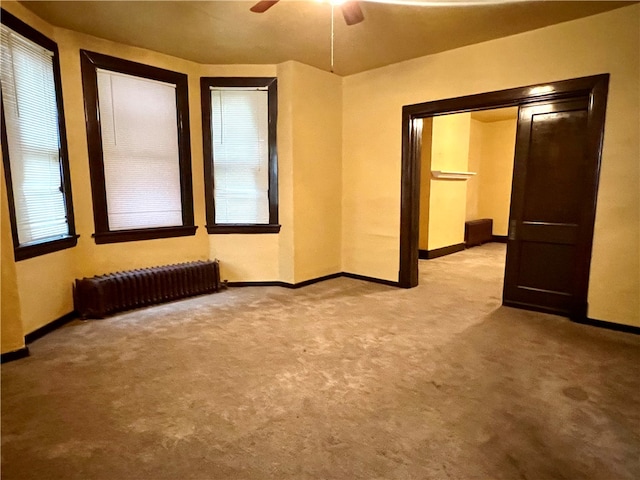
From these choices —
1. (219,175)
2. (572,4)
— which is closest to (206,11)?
(219,175)

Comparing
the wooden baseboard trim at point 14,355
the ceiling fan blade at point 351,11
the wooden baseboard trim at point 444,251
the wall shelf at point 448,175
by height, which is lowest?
the wooden baseboard trim at point 14,355

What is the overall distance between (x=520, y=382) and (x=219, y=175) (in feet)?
13.1

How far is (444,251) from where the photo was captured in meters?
7.34

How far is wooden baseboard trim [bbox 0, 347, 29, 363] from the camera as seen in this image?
2.84 metres

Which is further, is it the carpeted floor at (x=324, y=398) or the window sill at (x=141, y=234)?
the window sill at (x=141, y=234)

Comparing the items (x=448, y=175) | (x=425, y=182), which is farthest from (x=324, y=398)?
(x=448, y=175)

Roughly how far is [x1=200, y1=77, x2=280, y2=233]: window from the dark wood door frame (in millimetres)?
1679

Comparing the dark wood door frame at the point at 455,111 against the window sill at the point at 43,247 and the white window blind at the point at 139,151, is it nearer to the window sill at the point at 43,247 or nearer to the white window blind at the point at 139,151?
the white window blind at the point at 139,151

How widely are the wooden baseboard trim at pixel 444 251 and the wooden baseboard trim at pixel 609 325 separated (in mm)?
Answer: 3373

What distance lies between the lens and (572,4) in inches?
123

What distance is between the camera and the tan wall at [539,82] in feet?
10.8

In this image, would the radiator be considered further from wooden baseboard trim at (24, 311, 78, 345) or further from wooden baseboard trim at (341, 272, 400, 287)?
→ wooden baseboard trim at (24, 311, 78, 345)

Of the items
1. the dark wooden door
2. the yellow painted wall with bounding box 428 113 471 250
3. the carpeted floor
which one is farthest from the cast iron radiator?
the yellow painted wall with bounding box 428 113 471 250

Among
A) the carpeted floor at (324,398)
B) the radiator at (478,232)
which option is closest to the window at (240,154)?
the carpeted floor at (324,398)
